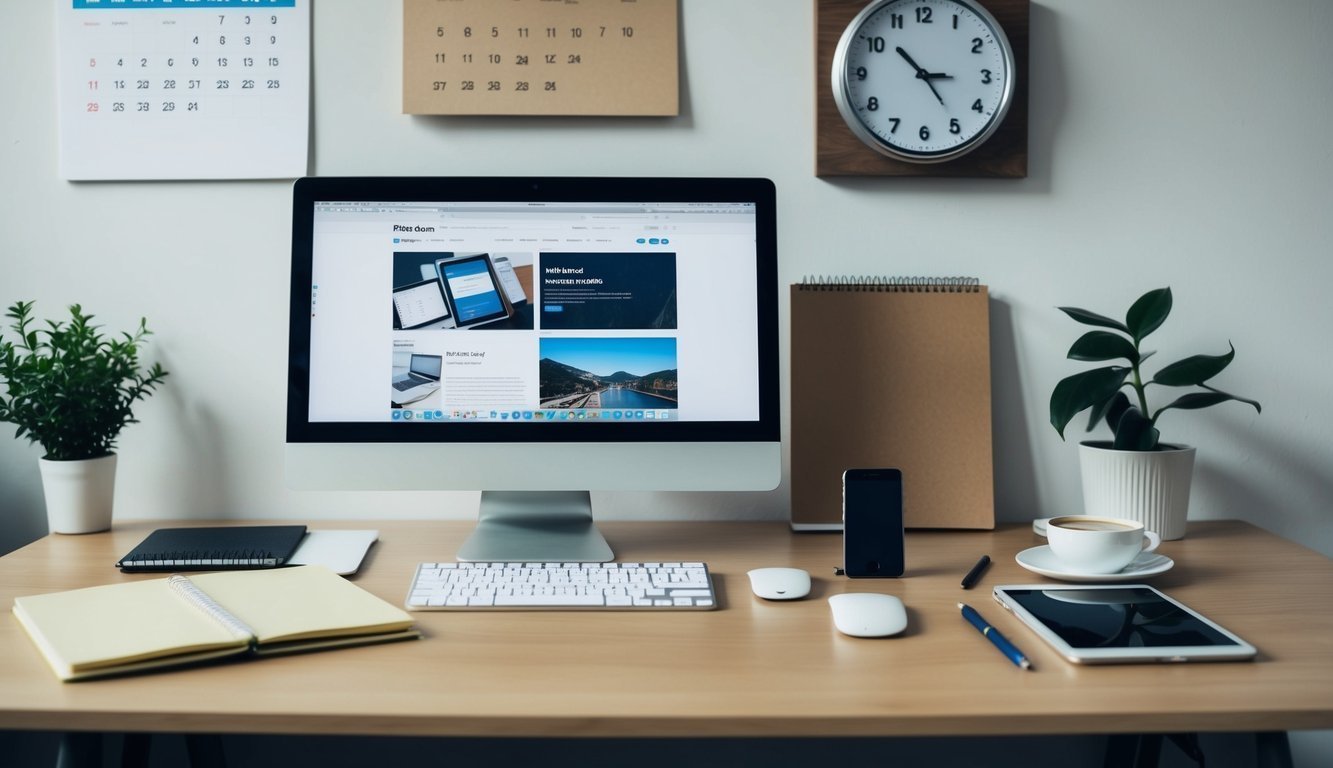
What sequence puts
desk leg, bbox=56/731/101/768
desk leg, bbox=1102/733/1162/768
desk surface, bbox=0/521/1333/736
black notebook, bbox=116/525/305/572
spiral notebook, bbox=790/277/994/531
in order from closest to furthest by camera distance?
desk surface, bbox=0/521/1333/736, desk leg, bbox=56/731/101/768, black notebook, bbox=116/525/305/572, desk leg, bbox=1102/733/1162/768, spiral notebook, bbox=790/277/994/531

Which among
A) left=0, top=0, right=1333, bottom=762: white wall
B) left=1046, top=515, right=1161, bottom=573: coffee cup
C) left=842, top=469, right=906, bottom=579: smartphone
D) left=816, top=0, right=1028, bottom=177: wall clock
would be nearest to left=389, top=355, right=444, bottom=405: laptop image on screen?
left=0, top=0, right=1333, bottom=762: white wall

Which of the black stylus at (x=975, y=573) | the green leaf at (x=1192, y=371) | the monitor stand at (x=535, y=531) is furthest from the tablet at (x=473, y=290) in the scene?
the green leaf at (x=1192, y=371)

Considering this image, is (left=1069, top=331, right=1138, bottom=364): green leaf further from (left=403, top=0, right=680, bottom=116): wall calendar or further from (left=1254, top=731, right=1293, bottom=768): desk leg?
(left=403, top=0, right=680, bottom=116): wall calendar

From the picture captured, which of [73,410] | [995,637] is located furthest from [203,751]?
[995,637]

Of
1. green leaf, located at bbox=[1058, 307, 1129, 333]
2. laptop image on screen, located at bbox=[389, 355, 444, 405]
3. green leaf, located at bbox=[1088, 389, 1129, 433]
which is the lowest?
green leaf, located at bbox=[1088, 389, 1129, 433]

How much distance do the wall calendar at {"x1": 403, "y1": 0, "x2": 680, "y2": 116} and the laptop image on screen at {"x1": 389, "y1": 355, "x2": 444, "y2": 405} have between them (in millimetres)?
407

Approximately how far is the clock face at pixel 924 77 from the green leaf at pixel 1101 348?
0.31 m

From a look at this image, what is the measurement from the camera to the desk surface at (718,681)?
73 cm

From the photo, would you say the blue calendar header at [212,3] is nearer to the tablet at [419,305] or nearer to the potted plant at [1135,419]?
the tablet at [419,305]

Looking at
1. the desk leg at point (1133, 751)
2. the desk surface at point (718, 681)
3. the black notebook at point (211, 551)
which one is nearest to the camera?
the desk surface at point (718, 681)

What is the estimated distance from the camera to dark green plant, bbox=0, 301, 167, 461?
1.23m

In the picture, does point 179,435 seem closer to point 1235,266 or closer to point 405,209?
point 405,209

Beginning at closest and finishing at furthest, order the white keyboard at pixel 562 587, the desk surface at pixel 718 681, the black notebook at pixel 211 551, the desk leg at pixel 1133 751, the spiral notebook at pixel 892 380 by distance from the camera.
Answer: the desk surface at pixel 718 681, the white keyboard at pixel 562 587, the black notebook at pixel 211 551, the desk leg at pixel 1133 751, the spiral notebook at pixel 892 380

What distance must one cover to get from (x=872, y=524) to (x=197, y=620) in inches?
28.2
